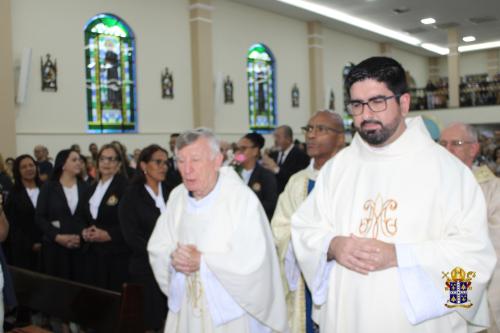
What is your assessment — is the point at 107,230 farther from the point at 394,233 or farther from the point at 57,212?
the point at 394,233

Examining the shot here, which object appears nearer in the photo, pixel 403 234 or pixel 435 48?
pixel 403 234

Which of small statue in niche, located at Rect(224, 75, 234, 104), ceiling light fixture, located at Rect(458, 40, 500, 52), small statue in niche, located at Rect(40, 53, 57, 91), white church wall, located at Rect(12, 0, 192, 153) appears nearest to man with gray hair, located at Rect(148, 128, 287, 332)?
white church wall, located at Rect(12, 0, 192, 153)

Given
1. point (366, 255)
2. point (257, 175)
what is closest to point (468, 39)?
point (257, 175)

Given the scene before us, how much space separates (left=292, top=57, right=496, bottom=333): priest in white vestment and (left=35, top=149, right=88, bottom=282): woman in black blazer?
3.03 metres

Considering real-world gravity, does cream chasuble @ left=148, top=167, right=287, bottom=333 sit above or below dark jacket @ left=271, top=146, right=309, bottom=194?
below

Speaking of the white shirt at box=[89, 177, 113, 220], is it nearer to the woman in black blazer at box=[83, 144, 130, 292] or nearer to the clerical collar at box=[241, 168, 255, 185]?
the woman in black blazer at box=[83, 144, 130, 292]

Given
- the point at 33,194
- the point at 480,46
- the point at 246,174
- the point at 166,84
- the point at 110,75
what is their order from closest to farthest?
1. the point at 246,174
2. the point at 33,194
3. the point at 110,75
4. the point at 166,84
5. the point at 480,46

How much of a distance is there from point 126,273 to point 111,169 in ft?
3.02

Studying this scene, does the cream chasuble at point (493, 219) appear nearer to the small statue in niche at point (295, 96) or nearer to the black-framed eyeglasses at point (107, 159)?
the black-framed eyeglasses at point (107, 159)

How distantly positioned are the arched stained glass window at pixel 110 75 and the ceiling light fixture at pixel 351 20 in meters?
5.12

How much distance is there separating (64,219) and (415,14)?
15.9 metres

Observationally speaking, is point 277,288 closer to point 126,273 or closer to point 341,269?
point 341,269

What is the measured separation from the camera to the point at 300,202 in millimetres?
3471

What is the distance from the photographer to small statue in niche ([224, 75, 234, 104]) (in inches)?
619
